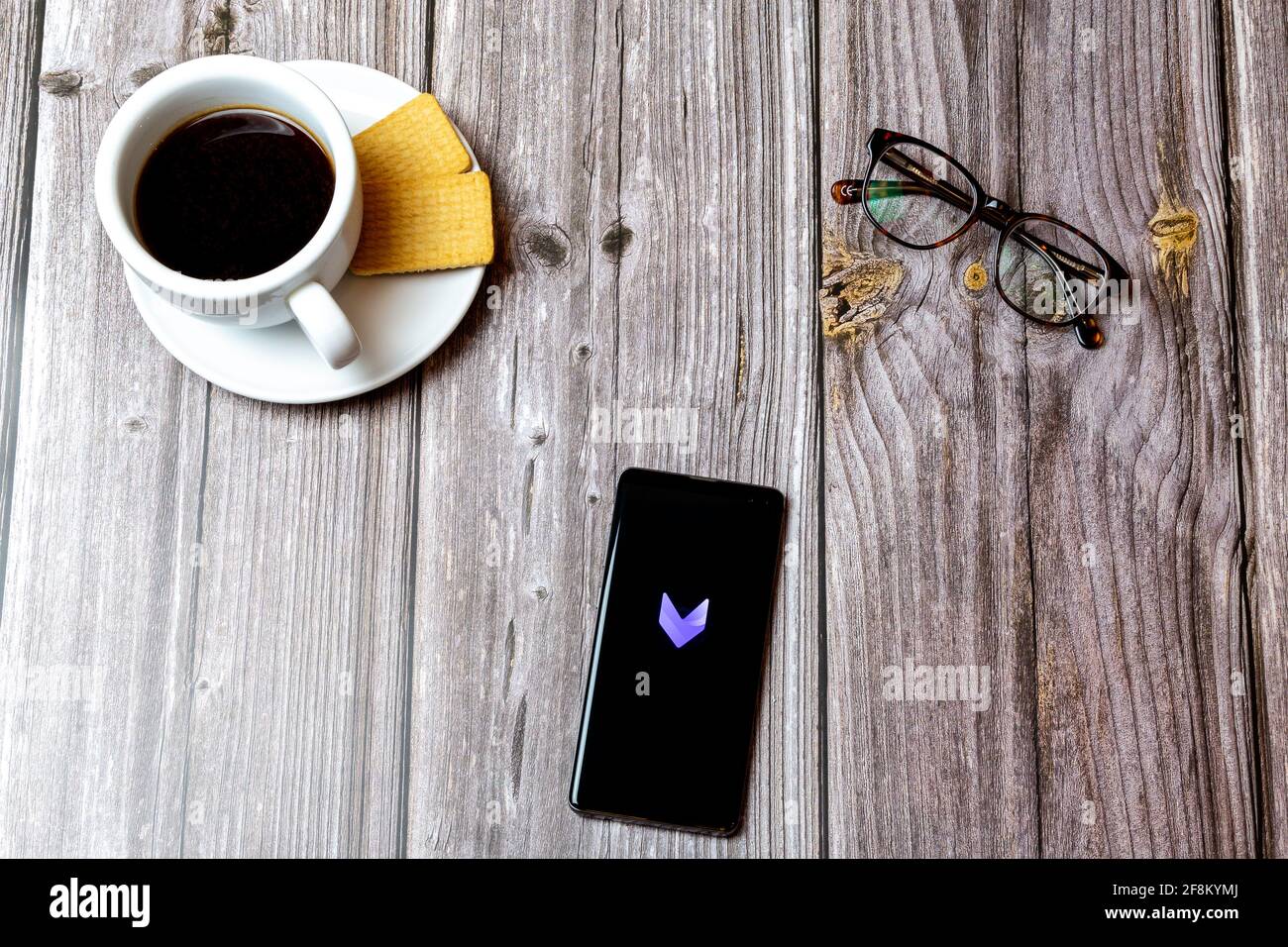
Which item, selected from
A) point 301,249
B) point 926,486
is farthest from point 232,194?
point 926,486

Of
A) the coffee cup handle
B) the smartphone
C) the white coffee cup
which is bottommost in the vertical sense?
the smartphone

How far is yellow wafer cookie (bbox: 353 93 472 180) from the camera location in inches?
26.6

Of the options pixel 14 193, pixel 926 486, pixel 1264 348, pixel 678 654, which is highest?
pixel 14 193

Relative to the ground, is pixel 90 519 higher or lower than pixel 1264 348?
lower

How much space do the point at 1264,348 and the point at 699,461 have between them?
1.42ft

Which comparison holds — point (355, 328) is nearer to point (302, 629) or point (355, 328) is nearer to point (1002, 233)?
point (302, 629)

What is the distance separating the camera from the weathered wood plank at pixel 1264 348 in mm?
713

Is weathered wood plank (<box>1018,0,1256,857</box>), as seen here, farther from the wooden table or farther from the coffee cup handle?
the coffee cup handle

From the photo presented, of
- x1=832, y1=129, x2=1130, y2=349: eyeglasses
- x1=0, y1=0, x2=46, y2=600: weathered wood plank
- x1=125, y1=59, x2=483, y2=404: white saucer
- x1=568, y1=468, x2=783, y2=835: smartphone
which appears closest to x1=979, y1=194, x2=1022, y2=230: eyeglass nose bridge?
x1=832, y1=129, x2=1130, y2=349: eyeglasses

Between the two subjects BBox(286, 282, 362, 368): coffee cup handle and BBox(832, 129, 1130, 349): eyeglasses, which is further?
BBox(832, 129, 1130, 349): eyeglasses

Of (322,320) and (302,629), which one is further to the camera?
(302,629)

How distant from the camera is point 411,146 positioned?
26.8 inches
